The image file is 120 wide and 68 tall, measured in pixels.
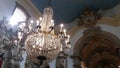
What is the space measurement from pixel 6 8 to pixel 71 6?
7.55 ft

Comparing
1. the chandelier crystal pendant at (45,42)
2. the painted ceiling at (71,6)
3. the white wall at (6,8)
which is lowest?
the chandelier crystal pendant at (45,42)

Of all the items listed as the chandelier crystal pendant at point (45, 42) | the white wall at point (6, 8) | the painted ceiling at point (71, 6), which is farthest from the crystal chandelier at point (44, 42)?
the painted ceiling at point (71, 6)

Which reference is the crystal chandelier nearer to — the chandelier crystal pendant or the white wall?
the chandelier crystal pendant

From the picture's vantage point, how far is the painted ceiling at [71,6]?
26.3 ft

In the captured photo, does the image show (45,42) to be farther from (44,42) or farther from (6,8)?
(6,8)

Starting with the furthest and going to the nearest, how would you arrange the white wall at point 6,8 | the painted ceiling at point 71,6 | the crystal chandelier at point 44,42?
the painted ceiling at point 71,6
the white wall at point 6,8
the crystal chandelier at point 44,42

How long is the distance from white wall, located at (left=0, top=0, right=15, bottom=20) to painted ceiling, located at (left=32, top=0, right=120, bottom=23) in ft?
3.58

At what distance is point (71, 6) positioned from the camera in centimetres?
815

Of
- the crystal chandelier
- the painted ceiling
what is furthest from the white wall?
the crystal chandelier

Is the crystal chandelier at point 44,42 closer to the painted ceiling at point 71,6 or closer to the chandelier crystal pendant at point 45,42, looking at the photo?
the chandelier crystal pendant at point 45,42

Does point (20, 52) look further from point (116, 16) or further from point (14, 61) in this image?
point (116, 16)

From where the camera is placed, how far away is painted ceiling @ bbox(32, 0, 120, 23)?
8.03 meters

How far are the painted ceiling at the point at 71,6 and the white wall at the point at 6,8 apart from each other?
3.58ft

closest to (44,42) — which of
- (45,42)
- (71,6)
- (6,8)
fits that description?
(45,42)
